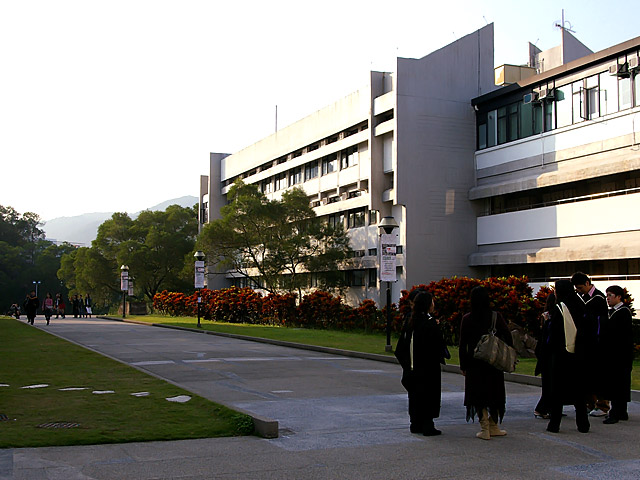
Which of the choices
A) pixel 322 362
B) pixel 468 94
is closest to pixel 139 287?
pixel 468 94

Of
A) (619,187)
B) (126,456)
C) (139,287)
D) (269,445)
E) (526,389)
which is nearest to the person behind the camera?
(126,456)

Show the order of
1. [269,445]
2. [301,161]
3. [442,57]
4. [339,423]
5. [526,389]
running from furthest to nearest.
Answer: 1. [301,161]
2. [442,57]
3. [526,389]
4. [339,423]
5. [269,445]

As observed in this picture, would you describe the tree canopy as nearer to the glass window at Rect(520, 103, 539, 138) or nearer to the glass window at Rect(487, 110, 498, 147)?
the glass window at Rect(487, 110, 498, 147)

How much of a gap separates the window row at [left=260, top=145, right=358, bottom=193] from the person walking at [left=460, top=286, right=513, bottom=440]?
134 ft

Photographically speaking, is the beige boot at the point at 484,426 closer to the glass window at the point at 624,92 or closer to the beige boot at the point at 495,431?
the beige boot at the point at 495,431

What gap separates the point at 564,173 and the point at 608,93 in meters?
4.07

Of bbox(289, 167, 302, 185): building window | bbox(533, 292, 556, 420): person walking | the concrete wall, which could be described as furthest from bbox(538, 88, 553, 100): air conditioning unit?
bbox(533, 292, 556, 420): person walking

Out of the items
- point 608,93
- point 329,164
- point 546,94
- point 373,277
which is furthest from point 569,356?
point 329,164

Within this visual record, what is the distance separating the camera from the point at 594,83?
35688 millimetres

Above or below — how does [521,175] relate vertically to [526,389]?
above

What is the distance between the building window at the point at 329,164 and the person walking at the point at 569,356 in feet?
142

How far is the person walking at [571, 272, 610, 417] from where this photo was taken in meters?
10.0

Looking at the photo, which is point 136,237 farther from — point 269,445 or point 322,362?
point 269,445

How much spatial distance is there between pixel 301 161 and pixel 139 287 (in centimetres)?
2704
